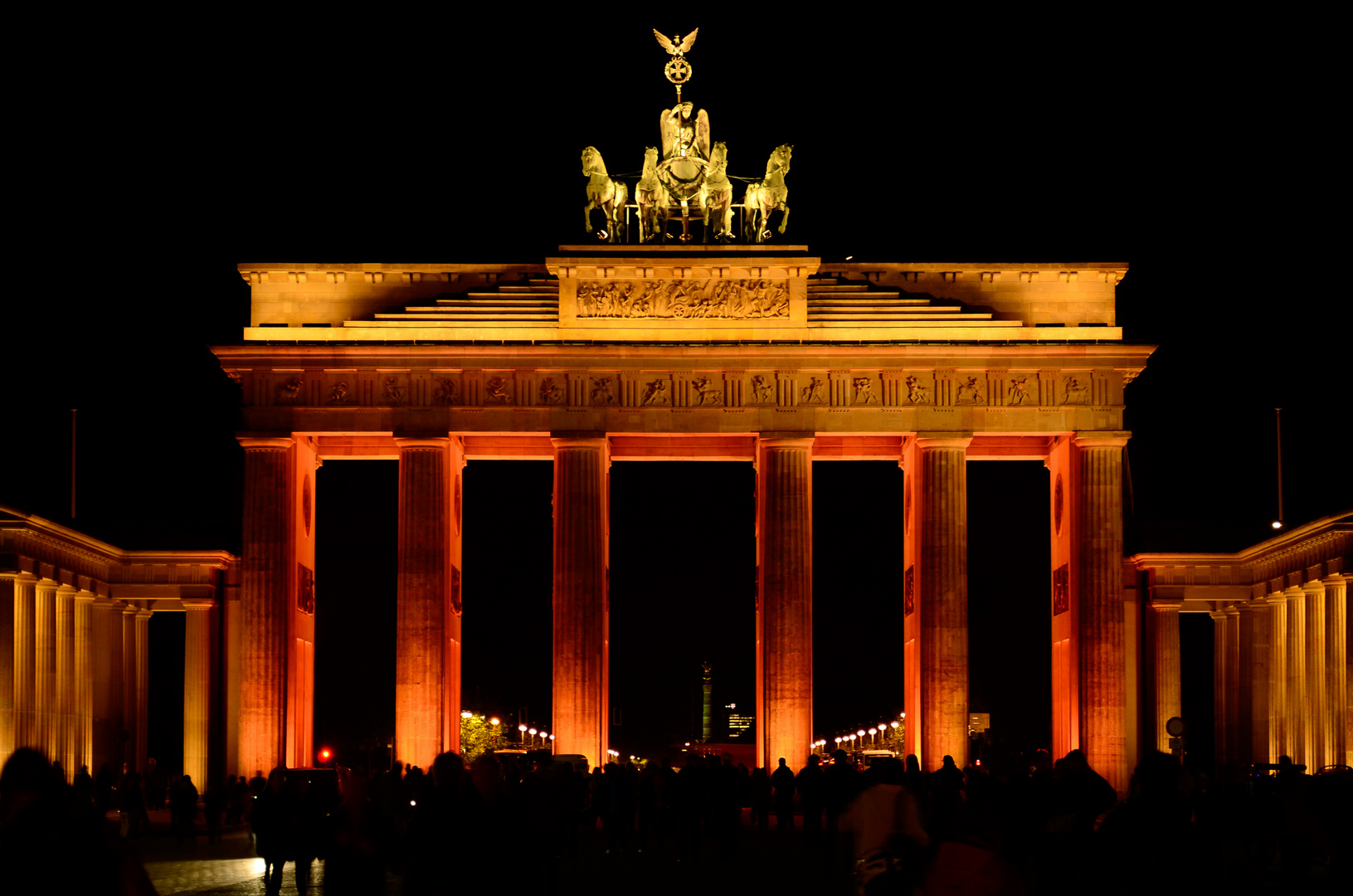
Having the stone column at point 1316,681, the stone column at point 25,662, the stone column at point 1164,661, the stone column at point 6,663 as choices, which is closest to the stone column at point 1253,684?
the stone column at point 1164,661

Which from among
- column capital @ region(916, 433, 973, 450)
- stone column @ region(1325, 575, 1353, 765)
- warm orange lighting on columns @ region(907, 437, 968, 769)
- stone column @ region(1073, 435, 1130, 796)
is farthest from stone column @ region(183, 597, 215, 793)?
stone column @ region(1325, 575, 1353, 765)

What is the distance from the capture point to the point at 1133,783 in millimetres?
17062

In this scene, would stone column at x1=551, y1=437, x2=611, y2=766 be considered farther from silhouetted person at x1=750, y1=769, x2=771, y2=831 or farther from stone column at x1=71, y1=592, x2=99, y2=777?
silhouetted person at x1=750, y1=769, x2=771, y2=831

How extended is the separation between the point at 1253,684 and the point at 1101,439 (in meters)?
11.7

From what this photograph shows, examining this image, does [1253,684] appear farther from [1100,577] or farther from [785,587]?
[785,587]

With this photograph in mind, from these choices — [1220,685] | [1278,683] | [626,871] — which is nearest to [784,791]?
[626,871]

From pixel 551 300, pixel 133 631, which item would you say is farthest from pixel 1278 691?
pixel 133 631

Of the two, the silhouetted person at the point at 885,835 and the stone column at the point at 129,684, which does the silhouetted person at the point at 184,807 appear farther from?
the silhouetted person at the point at 885,835

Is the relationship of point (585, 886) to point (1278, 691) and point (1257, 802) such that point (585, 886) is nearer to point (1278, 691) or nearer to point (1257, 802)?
point (1257, 802)

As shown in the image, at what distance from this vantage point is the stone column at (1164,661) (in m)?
71.4

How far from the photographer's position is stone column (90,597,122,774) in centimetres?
7062

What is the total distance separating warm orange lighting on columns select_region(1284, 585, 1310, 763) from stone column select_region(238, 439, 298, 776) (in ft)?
109

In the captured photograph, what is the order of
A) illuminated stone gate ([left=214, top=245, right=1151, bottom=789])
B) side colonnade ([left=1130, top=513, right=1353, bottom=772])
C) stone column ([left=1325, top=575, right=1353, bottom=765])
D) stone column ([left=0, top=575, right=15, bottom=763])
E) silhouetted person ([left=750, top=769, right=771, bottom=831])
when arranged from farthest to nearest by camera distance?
illuminated stone gate ([left=214, top=245, right=1151, bottom=789]) → side colonnade ([left=1130, top=513, right=1353, bottom=772]) → stone column ([left=1325, top=575, right=1353, bottom=765]) → stone column ([left=0, top=575, right=15, bottom=763]) → silhouetted person ([left=750, top=769, right=771, bottom=831])

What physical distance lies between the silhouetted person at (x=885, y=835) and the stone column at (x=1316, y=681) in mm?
40924
